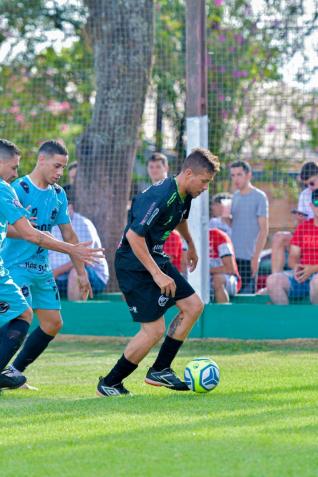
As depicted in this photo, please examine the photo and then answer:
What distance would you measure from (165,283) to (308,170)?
5.63 m

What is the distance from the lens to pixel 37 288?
29.4 ft

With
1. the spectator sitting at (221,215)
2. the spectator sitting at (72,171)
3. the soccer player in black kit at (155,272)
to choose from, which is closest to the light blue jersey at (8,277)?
the soccer player in black kit at (155,272)

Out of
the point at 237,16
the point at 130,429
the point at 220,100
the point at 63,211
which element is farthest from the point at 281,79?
the point at 130,429

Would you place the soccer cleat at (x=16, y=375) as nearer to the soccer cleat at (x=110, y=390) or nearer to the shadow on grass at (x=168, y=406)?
the shadow on grass at (x=168, y=406)

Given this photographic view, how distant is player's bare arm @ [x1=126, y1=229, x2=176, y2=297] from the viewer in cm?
756

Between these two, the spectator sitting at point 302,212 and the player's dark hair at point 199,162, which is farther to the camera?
the spectator sitting at point 302,212

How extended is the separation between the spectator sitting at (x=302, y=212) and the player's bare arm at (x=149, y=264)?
5.19 metres

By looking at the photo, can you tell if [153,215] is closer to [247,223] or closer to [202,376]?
[202,376]

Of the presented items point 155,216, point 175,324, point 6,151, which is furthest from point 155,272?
point 6,151

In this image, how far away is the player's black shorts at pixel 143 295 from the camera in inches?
314

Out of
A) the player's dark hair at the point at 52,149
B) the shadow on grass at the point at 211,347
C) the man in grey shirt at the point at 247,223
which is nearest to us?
the player's dark hair at the point at 52,149

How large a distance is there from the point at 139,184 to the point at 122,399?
8.26 metres

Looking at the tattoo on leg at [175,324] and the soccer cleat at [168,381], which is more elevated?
the tattoo on leg at [175,324]

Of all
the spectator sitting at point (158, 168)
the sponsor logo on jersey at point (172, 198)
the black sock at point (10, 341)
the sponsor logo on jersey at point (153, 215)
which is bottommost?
the black sock at point (10, 341)
